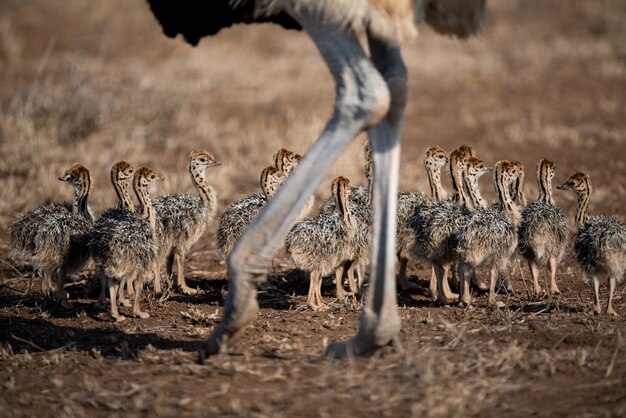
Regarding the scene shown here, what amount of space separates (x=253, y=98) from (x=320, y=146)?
1152 centimetres

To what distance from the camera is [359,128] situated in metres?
4.99

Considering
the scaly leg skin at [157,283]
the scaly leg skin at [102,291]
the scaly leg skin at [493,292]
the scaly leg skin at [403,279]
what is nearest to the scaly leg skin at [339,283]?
the scaly leg skin at [403,279]

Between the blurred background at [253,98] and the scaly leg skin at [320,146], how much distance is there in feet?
9.67

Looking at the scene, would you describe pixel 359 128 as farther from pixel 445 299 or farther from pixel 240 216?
pixel 240 216

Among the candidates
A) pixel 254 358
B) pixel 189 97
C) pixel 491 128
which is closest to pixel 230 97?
pixel 189 97

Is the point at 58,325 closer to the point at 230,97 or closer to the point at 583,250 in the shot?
the point at 583,250

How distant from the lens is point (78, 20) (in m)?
21.3

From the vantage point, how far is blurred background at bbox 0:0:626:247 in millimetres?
11656

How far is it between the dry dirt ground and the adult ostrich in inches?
13.5

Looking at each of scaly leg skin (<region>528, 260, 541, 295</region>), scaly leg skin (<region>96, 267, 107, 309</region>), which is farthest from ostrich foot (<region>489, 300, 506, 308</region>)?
scaly leg skin (<region>96, 267, 107, 309</region>)

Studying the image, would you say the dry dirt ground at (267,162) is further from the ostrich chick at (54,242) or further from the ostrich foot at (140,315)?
the ostrich chick at (54,242)

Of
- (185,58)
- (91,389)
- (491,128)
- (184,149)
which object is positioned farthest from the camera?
(185,58)

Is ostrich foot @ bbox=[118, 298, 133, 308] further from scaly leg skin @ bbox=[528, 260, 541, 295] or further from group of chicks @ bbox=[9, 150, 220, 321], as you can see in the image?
scaly leg skin @ bbox=[528, 260, 541, 295]

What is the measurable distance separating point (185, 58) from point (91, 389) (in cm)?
1452
